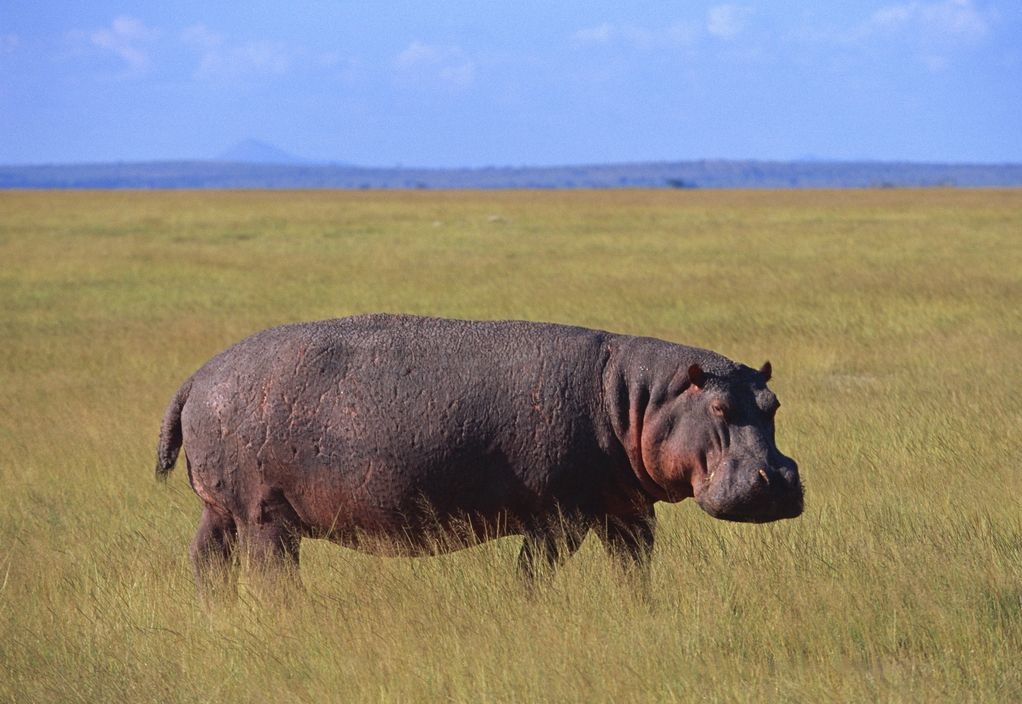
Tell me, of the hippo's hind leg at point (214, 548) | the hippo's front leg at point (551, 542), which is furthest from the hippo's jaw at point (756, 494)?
the hippo's hind leg at point (214, 548)

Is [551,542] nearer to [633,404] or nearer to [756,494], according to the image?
[633,404]

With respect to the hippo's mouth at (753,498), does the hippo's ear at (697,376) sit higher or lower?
higher

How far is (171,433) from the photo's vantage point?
6.31 metres

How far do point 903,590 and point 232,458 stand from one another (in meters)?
2.71

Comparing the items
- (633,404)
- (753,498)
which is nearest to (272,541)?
(633,404)

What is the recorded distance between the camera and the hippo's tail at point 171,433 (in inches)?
245

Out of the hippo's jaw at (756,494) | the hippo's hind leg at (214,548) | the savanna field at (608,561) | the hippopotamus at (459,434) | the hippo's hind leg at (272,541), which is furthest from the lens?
the hippo's hind leg at (214,548)

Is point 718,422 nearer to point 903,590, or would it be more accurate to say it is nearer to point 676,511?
point 903,590

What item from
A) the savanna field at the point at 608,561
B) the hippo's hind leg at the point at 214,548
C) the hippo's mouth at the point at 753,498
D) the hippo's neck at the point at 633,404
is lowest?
the savanna field at the point at 608,561

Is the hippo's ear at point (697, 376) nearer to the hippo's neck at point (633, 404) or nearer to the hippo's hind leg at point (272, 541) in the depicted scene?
the hippo's neck at point (633, 404)

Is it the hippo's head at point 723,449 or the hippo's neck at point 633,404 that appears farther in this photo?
the hippo's neck at point 633,404

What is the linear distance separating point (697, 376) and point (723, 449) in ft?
0.94

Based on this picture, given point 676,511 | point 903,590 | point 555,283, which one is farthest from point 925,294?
point 903,590

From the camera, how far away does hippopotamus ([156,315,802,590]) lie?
5758 millimetres
